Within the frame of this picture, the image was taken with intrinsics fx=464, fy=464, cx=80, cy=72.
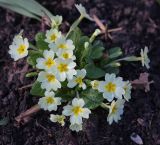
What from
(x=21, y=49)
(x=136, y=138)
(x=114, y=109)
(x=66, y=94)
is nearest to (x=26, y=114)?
(x=66, y=94)

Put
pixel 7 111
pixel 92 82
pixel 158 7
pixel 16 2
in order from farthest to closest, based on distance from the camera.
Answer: pixel 158 7, pixel 16 2, pixel 7 111, pixel 92 82

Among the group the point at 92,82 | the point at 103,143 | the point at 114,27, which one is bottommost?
the point at 103,143

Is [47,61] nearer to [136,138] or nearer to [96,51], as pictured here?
[96,51]

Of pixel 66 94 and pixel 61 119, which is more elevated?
pixel 66 94

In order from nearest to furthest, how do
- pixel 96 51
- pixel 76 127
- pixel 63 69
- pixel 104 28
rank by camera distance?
pixel 63 69 → pixel 76 127 → pixel 96 51 → pixel 104 28

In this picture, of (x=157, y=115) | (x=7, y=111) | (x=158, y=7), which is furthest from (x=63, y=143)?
(x=158, y=7)

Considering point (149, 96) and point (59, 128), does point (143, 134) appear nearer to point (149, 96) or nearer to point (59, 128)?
point (149, 96)

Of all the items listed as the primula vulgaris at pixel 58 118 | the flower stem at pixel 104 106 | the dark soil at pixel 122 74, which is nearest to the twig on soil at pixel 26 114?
the dark soil at pixel 122 74
